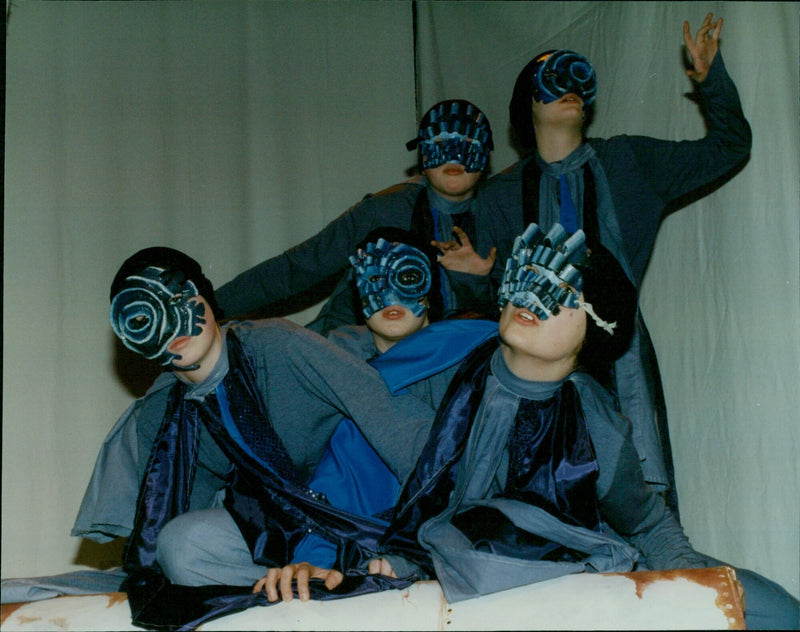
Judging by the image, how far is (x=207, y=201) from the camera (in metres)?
2.91

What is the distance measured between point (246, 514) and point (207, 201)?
49.7 inches

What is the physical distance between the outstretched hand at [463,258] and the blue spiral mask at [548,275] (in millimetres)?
499

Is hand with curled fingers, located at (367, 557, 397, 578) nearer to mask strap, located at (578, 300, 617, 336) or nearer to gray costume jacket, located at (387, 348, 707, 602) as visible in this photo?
gray costume jacket, located at (387, 348, 707, 602)

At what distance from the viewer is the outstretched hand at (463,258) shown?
2.32m

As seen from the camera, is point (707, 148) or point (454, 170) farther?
point (454, 170)

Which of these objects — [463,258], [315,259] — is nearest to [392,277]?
[463,258]

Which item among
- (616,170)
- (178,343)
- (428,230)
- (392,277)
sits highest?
(616,170)

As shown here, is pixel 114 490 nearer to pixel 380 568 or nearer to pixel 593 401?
pixel 380 568

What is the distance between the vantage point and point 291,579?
167cm

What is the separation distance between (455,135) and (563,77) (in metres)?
0.27

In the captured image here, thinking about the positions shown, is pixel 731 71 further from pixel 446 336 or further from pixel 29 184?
pixel 29 184

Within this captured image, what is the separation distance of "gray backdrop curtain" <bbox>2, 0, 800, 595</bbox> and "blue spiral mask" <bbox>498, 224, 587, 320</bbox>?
2.36 ft

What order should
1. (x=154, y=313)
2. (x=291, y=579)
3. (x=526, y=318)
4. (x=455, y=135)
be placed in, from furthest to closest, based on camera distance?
(x=455, y=135) < (x=154, y=313) < (x=526, y=318) < (x=291, y=579)

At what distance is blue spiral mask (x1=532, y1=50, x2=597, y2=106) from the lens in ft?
7.57
